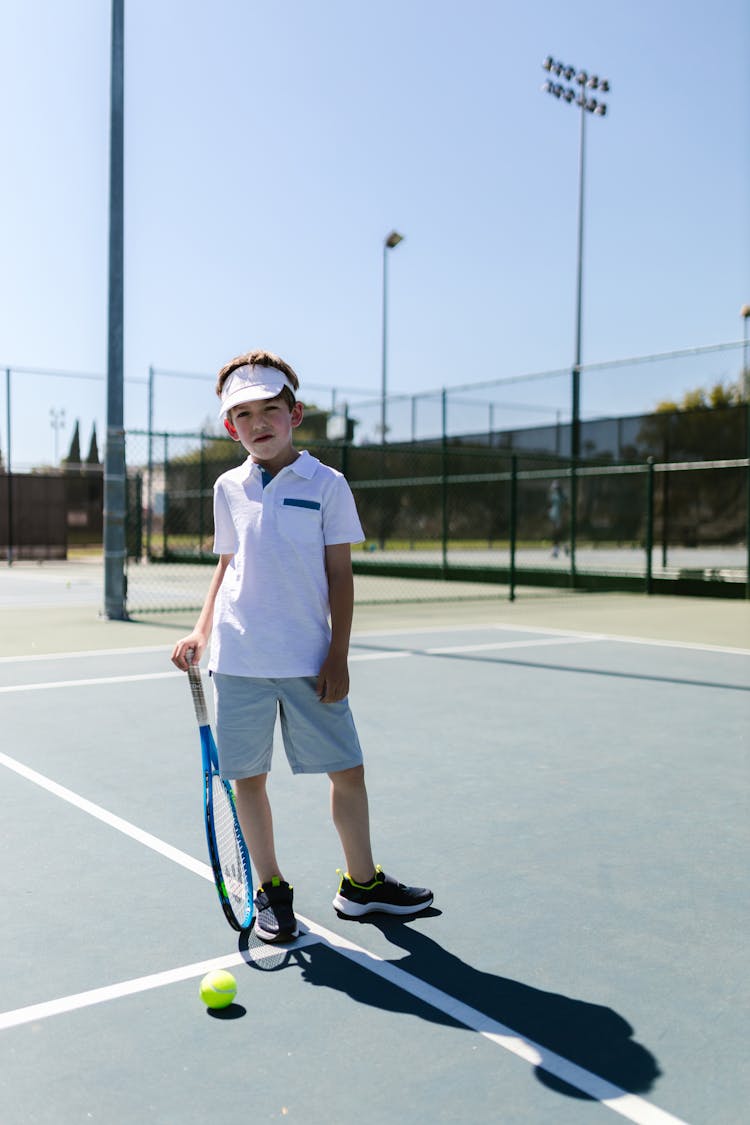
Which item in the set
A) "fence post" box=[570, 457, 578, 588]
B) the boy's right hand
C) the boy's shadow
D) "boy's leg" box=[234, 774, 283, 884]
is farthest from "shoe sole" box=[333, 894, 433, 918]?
"fence post" box=[570, 457, 578, 588]

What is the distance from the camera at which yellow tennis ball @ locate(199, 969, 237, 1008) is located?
2283 mm

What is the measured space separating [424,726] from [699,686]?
89.3 inches

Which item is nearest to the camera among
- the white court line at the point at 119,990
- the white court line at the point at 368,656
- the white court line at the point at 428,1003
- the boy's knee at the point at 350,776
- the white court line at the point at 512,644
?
the white court line at the point at 428,1003

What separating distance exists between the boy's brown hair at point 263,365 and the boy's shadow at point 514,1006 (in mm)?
1455

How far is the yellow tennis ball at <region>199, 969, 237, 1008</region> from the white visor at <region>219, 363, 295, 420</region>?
4.50ft

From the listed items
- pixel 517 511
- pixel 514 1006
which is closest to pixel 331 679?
pixel 514 1006

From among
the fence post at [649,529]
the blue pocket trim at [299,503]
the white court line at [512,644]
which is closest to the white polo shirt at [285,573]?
the blue pocket trim at [299,503]

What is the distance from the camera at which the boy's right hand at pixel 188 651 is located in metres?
2.73

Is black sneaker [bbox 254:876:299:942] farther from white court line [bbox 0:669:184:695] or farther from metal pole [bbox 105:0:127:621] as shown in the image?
metal pole [bbox 105:0:127:621]

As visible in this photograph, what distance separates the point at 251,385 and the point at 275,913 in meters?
1.39

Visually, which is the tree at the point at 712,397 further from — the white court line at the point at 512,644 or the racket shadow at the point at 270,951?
the racket shadow at the point at 270,951

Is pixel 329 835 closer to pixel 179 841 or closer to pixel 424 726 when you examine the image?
pixel 179 841

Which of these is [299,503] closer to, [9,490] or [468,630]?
[468,630]

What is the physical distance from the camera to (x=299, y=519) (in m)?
2.69
